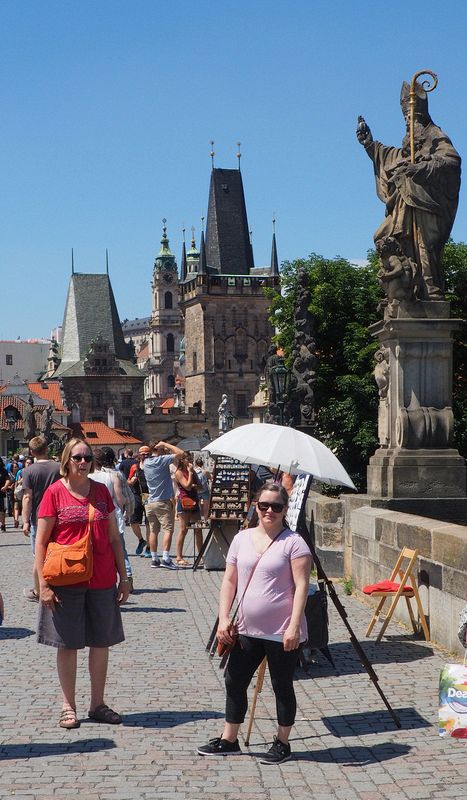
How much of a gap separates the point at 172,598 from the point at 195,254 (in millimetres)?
164849

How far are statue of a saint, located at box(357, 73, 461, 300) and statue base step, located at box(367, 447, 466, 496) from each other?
160 centimetres

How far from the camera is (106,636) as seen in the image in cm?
726

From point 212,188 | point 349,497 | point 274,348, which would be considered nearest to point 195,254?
point 212,188

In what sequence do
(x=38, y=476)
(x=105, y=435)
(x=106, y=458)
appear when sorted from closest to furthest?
(x=38, y=476) → (x=106, y=458) → (x=105, y=435)

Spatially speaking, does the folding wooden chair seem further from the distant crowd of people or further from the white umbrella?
the distant crowd of people

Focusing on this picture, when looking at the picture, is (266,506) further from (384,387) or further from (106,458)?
(106,458)

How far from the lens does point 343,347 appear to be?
4169cm

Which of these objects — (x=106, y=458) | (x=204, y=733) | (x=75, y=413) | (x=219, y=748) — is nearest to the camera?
(x=219, y=748)

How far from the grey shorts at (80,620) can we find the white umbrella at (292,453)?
4.72 feet

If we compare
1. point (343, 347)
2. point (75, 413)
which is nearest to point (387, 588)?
point (343, 347)

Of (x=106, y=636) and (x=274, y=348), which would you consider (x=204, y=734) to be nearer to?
(x=106, y=636)

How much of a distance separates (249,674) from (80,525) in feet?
4.55

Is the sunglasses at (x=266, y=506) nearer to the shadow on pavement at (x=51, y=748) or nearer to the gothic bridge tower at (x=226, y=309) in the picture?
the shadow on pavement at (x=51, y=748)

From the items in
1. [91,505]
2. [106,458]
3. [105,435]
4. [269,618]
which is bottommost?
[269,618]
